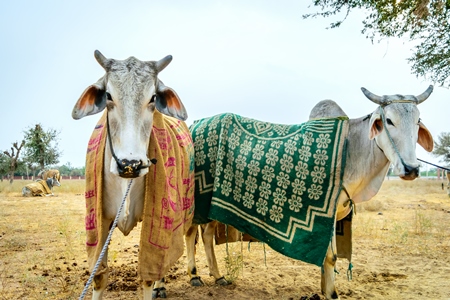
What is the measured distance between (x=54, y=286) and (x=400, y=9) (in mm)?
8877

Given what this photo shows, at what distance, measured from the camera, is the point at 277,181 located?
423 cm

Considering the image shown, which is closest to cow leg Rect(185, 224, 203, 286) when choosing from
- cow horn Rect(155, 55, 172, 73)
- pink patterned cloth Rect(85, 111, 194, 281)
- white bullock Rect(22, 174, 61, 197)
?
pink patterned cloth Rect(85, 111, 194, 281)

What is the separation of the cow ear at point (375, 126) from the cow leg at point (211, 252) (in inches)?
95.7

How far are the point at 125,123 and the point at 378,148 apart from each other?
274 centimetres

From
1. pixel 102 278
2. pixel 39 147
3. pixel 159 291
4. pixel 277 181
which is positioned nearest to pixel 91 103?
pixel 102 278

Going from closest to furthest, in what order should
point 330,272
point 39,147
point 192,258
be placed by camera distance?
point 330,272, point 192,258, point 39,147

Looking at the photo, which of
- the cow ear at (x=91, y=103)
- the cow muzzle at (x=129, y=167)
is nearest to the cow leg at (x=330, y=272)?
the cow muzzle at (x=129, y=167)

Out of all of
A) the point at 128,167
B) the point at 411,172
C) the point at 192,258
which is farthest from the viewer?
the point at 192,258


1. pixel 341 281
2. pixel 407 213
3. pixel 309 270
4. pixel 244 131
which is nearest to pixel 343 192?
pixel 244 131

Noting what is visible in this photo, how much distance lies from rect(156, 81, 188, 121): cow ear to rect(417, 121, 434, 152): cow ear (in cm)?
262

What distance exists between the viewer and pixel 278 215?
165 inches

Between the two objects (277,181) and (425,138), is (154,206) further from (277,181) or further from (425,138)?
(425,138)

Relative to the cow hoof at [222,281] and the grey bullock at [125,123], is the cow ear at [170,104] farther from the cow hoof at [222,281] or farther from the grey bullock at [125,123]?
the cow hoof at [222,281]

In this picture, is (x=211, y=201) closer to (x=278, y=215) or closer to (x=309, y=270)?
(x=278, y=215)
